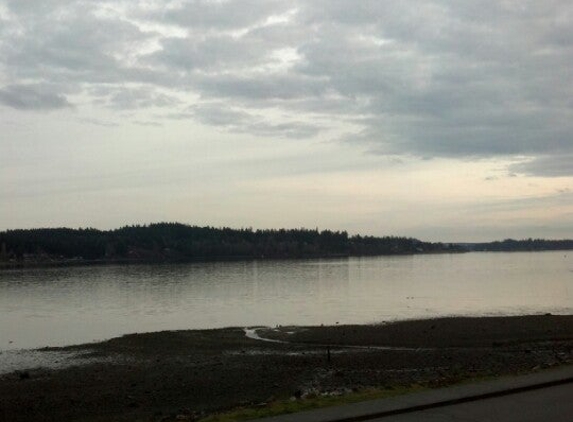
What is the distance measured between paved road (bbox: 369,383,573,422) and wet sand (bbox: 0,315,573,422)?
220 centimetres

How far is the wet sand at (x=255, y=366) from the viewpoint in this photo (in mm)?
15977

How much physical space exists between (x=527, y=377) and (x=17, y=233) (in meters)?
200

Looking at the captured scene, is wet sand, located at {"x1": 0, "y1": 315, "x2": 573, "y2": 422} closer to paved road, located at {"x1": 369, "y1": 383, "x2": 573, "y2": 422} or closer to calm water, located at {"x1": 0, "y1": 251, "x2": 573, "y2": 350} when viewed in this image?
paved road, located at {"x1": 369, "y1": 383, "x2": 573, "y2": 422}

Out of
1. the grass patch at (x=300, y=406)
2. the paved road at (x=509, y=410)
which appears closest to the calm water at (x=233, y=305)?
the grass patch at (x=300, y=406)

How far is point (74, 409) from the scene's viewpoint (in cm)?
1589

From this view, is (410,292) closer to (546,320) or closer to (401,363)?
(546,320)

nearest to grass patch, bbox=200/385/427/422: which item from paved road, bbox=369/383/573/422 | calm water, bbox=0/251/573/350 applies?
paved road, bbox=369/383/573/422

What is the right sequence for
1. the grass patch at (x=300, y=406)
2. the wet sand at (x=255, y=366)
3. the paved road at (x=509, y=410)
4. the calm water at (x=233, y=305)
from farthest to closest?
1. the calm water at (x=233, y=305)
2. the wet sand at (x=255, y=366)
3. the grass patch at (x=300, y=406)
4. the paved road at (x=509, y=410)

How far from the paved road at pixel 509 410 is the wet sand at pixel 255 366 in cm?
220

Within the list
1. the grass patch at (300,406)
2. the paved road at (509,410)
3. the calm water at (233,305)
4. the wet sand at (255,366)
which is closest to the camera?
the paved road at (509,410)

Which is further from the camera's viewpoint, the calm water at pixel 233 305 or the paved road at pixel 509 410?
the calm water at pixel 233 305

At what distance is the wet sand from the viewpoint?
16.0 metres

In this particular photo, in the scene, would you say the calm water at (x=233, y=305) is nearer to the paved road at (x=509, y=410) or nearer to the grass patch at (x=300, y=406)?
the grass patch at (x=300, y=406)

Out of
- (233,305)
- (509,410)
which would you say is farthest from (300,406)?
(233,305)
